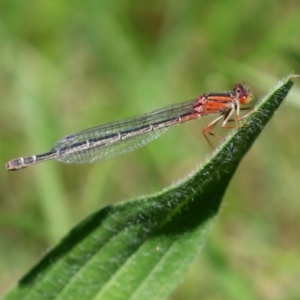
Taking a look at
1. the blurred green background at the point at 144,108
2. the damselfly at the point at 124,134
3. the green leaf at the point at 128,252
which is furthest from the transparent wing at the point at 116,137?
the green leaf at the point at 128,252

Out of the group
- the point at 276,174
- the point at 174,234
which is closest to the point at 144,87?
the point at 276,174

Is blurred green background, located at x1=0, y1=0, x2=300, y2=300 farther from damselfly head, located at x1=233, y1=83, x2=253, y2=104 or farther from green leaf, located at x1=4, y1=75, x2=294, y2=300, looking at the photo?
green leaf, located at x1=4, y1=75, x2=294, y2=300

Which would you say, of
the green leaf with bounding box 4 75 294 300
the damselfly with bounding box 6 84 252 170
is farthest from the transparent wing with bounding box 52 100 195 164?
the green leaf with bounding box 4 75 294 300

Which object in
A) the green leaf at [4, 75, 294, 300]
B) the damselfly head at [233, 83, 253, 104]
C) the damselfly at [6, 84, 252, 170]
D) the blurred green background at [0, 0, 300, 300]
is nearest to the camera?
the green leaf at [4, 75, 294, 300]

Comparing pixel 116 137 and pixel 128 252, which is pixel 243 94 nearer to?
pixel 116 137

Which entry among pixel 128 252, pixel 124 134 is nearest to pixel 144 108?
pixel 124 134

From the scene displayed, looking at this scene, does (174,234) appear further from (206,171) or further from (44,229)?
(44,229)
